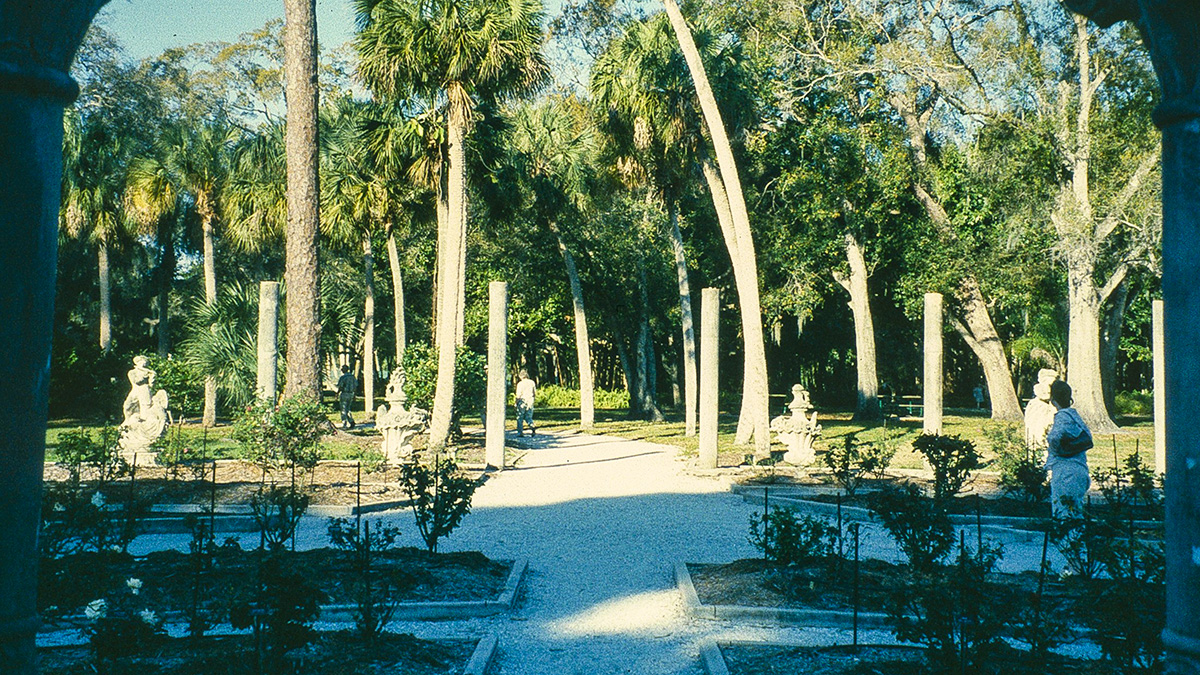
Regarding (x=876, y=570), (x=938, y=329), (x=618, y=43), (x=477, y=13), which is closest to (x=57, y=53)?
(x=876, y=570)

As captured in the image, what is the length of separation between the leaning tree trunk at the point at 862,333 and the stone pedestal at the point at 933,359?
484 inches

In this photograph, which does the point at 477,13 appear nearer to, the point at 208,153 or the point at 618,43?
the point at 618,43

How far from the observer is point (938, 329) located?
1557 cm

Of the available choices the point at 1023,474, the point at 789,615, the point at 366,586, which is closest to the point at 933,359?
the point at 1023,474

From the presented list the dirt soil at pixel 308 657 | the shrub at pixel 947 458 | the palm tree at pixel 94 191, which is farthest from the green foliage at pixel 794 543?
the palm tree at pixel 94 191

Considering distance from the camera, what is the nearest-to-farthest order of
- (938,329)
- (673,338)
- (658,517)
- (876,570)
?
(876,570) → (658,517) → (938,329) → (673,338)

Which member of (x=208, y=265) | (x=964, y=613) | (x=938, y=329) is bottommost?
(x=964, y=613)

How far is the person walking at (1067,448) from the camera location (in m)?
8.16

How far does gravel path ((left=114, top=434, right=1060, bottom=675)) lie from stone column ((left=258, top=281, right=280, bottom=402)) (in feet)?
12.4

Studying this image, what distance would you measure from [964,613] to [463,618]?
3.36 meters

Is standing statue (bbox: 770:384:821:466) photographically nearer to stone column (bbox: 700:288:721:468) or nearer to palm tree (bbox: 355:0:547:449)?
stone column (bbox: 700:288:721:468)

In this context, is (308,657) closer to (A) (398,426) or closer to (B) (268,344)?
(A) (398,426)

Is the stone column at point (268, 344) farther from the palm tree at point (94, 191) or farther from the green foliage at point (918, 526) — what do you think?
the palm tree at point (94, 191)

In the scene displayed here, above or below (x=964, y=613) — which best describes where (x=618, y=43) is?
above
